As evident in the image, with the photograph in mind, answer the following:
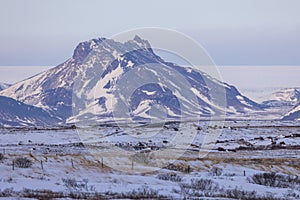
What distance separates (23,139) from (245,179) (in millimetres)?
54326

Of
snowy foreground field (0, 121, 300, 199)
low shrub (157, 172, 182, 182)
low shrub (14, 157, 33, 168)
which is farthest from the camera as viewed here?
low shrub (14, 157, 33, 168)

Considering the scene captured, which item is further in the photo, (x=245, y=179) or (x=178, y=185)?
(x=245, y=179)

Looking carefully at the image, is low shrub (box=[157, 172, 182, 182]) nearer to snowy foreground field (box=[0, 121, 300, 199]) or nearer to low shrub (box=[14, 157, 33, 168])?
snowy foreground field (box=[0, 121, 300, 199])

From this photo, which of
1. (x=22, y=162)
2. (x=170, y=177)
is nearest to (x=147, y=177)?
(x=170, y=177)

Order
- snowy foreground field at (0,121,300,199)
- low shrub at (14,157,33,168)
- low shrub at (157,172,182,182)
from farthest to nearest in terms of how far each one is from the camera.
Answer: low shrub at (14,157,33,168) → low shrub at (157,172,182,182) → snowy foreground field at (0,121,300,199)

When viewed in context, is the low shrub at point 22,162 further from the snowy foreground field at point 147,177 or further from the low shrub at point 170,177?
the low shrub at point 170,177

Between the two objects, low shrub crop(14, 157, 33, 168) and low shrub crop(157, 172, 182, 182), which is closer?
low shrub crop(157, 172, 182, 182)

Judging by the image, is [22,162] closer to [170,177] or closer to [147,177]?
[147,177]

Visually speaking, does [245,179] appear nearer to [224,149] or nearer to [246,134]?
[224,149]

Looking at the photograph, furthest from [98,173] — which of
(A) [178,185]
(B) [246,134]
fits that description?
(B) [246,134]

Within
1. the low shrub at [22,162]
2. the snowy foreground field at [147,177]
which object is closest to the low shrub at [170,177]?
the snowy foreground field at [147,177]

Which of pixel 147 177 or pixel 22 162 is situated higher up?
pixel 22 162

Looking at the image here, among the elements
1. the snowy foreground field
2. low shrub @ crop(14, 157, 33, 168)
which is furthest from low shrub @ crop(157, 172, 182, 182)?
low shrub @ crop(14, 157, 33, 168)

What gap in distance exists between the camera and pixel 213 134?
104 m
